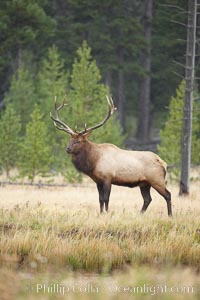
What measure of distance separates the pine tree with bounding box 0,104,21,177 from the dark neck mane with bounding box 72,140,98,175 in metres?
9.52

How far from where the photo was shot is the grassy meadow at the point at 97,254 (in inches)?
272

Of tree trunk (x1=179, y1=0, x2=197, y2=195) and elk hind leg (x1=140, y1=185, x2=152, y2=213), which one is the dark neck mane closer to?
elk hind leg (x1=140, y1=185, x2=152, y2=213)

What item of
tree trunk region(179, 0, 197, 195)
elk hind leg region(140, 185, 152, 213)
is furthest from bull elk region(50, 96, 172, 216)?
tree trunk region(179, 0, 197, 195)

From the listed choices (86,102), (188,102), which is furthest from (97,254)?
(86,102)

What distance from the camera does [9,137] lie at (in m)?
22.9

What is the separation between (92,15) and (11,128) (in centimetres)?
1397

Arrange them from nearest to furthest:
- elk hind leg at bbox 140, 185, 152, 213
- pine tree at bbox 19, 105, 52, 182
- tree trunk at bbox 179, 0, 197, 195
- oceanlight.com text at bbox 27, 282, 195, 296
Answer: oceanlight.com text at bbox 27, 282, 195, 296 < elk hind leg at bbox 140, 185, 152, 213 < tree trunk at bbox 179, 0, 197, 195 < pine tree at bbox 19, 105, 52, 182

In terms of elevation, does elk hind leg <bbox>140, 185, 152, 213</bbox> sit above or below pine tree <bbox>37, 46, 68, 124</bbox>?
below

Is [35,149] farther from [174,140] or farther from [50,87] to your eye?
[50,87]

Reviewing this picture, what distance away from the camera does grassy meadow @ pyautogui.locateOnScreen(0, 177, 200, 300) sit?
6902 mm

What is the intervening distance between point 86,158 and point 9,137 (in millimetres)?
10362

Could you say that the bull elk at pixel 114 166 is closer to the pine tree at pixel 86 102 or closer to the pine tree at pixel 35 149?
the pine tree at pixel 35 149

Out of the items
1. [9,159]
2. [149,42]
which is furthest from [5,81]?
[9,159]

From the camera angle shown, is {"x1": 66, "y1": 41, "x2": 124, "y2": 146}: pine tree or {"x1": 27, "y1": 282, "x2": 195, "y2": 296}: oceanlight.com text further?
{"x1": 66, "y1": 41, "x2": 124, "y2": 146}: pine tree
